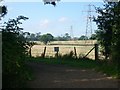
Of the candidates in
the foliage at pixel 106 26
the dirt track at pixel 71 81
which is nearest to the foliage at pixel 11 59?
the dirt track at pixel 71 81

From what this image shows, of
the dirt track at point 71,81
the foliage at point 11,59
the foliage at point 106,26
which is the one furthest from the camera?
the foliage at point 106,26

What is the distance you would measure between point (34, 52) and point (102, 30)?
1300 cm

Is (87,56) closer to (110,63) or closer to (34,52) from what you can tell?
(34,52)

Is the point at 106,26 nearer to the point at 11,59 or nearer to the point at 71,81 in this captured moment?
the point at 71,81

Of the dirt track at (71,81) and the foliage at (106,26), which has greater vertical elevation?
the foliage at (106,26)

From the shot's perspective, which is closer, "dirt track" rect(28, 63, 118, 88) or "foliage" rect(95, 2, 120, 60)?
"dirt track" rect(28, 63, 118, 88)

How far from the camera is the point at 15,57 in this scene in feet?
34.8

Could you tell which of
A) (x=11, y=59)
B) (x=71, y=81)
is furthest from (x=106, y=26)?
(x=11, y=59)

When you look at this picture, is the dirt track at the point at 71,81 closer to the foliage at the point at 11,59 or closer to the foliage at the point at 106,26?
the foliage at the point at 11,59

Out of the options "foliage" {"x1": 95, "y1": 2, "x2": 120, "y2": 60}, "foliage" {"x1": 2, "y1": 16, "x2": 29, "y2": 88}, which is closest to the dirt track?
"foliage" {"x1": 2, "y1": 16, "x2": 29, "y2": 88}

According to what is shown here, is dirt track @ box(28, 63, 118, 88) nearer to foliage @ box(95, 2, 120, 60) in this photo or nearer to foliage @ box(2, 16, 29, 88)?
foliage @ box(2, 16, 29, 88)

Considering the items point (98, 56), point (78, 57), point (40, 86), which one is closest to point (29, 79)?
point (40, 86)

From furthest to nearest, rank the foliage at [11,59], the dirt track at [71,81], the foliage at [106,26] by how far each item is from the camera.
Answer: the foliage at [106,26] < the dirt track at [71,81] < the foliage at [11,59]

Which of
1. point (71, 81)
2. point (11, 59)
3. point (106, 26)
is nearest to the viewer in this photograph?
point (11, 59)
